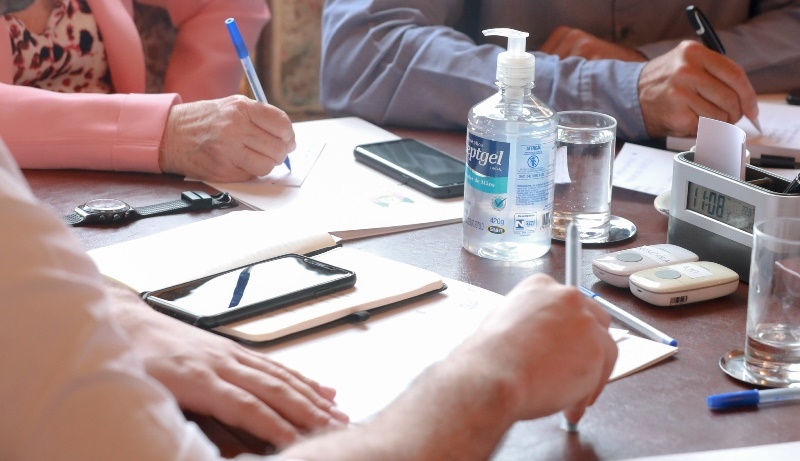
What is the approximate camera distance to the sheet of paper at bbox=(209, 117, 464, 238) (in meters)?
1.14

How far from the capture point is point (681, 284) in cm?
94

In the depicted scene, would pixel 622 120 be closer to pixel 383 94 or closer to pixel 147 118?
pixel 383 94

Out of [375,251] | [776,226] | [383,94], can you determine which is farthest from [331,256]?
[383,94]

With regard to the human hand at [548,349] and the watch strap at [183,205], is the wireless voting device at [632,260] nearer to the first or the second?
the human hand at [548,349]

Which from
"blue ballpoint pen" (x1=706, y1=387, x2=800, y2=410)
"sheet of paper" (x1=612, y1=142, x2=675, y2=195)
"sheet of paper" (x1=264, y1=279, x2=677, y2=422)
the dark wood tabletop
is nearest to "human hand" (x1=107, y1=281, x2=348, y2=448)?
"sheet of paper" (x1=264, y1=279, x2=677, y2=422)

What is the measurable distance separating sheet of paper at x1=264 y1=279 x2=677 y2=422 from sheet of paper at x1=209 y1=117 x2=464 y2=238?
226 millimetres

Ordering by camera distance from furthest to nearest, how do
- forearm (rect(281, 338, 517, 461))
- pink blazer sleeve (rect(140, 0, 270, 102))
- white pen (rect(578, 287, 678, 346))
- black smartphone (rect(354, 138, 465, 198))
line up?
pink blazer sleeve (rect(140, 0, 270, 102)) → black smartphone (rect(354, 138, 465, 198)) → white pen (rect(578, 287, 678, 346)) → forearm (rect(281, 338, 517, 461))

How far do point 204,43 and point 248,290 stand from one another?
106 cm

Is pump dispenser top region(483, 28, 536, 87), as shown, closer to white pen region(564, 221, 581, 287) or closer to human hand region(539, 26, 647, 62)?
white pen region(564, 221, 581, 287)

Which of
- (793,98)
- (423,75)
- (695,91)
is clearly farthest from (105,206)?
(793,98)

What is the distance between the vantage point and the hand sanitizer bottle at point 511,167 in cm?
102

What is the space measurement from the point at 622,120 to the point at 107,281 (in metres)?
0.84

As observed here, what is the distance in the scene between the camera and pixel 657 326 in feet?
2.95

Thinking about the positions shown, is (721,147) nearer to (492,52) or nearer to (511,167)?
(511,167)
